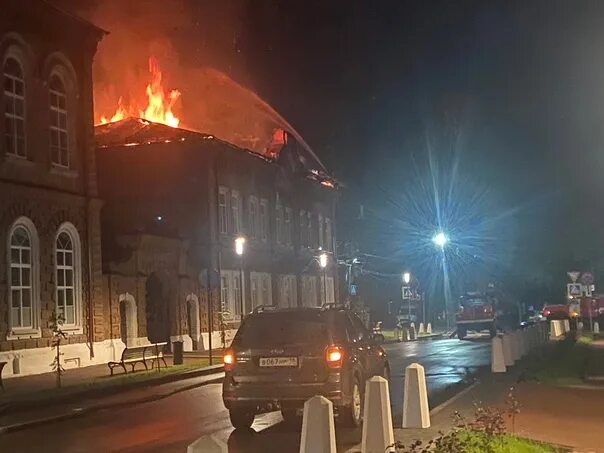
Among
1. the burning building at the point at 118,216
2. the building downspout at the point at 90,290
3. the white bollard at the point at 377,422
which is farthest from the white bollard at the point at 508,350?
the building downspout at the point at 90,290

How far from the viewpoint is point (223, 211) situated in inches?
1705

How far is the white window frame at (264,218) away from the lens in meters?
48.2

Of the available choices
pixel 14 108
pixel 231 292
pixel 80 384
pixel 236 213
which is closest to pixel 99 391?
pixel 80 384

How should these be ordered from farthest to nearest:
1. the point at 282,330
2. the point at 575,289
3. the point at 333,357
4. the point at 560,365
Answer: the point at 575,289 < the point at 560,365 < the point at 282,330 < the point at 333,357

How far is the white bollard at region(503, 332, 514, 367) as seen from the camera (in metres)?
22.1

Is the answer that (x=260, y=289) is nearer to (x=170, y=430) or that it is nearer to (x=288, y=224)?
(x=288, y=224)

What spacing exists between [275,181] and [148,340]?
16.5 meters

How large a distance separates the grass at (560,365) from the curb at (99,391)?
907cm

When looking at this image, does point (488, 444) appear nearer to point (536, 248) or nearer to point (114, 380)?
point (114, 380)

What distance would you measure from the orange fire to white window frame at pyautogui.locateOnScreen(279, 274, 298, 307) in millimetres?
10593

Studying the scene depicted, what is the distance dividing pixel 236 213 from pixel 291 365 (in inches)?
1280

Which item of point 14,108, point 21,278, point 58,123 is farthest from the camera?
point 58,123

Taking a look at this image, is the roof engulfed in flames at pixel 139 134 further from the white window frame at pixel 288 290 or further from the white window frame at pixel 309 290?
the white window frame at pixel 309 290

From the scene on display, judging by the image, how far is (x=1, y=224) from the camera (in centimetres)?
2692
